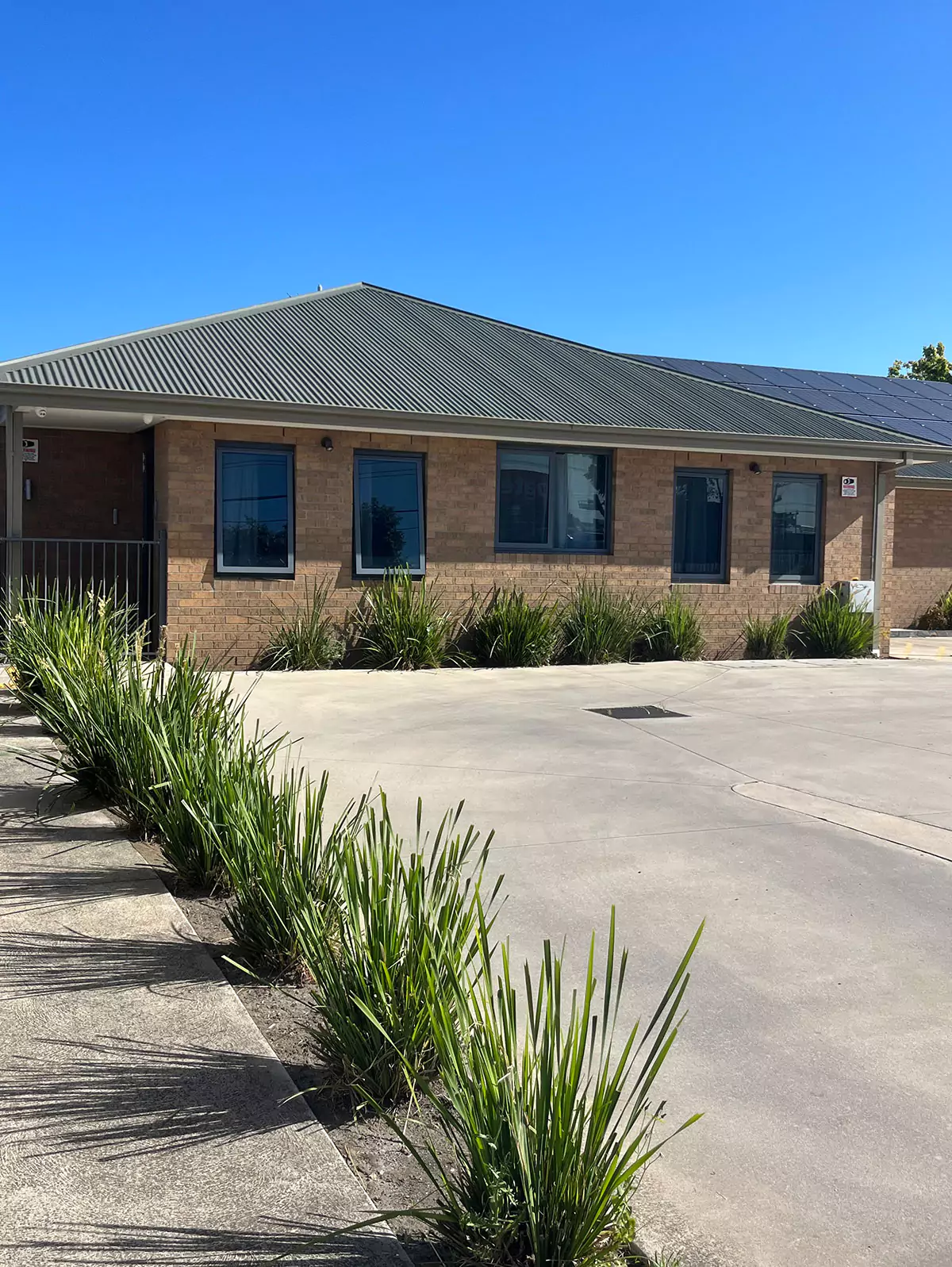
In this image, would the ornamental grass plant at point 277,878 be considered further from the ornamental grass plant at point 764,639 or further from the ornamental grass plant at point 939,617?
the ornamental grass plant at point 939,617

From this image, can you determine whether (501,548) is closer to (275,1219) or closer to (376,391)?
(376,391)

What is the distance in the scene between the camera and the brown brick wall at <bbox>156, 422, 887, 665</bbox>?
14156mm

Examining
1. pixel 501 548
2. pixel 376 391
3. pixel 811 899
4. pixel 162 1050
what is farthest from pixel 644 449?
pixel 162 1050

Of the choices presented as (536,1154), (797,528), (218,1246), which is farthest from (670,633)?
(218,1246)

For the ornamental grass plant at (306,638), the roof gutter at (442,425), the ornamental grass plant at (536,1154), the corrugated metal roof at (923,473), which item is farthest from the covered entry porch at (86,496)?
the corrugated metal roof at (923,473)

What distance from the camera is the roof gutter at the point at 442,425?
12922mm

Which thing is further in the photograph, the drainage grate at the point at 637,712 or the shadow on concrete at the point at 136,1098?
the drainage grate at the point at 637,712

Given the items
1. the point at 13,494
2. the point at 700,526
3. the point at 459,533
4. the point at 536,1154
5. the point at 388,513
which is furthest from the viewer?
the point at 700,526

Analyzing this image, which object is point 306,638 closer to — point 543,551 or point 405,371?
point 543,551

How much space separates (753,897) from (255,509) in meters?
10.2

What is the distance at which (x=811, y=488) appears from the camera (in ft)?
59.0

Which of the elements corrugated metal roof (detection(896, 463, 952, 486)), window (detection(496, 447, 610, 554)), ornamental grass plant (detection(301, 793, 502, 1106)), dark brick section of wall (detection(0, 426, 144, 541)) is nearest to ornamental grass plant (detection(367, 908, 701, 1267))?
ornamental grass plant (detection(301, 793, 502, 1106))

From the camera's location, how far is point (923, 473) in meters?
22.7

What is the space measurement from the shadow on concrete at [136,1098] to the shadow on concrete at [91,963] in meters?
0.48
